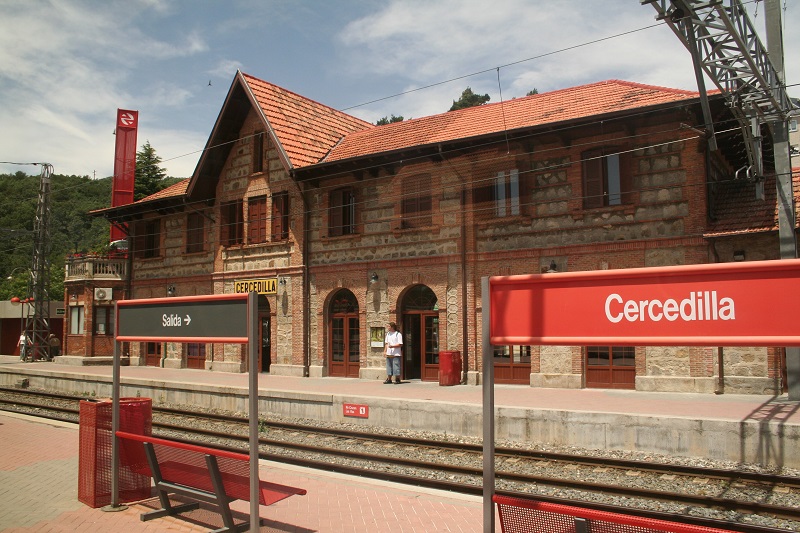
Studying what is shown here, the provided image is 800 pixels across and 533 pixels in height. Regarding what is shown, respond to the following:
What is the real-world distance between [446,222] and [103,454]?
1328 centimetres

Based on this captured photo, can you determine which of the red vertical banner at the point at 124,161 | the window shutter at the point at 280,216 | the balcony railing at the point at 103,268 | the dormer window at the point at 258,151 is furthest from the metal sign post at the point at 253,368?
the red vertical banner at the point at 124,161

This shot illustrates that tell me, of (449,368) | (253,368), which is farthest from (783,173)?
(253,368)

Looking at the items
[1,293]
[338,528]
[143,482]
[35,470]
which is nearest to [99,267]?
[35,470]

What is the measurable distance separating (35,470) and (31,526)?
3369 millimetres

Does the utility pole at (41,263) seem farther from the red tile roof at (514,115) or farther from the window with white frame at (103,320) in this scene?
the red tile roof at (514,115)

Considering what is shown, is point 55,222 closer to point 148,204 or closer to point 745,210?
point 148,204

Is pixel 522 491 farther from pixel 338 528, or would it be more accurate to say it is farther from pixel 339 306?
pixel 339 306

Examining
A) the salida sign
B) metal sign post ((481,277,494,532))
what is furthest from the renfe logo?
metal sign post ((481,277,494,532))

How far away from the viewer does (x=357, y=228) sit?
2166cm

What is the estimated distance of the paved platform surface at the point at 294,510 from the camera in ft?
22.0

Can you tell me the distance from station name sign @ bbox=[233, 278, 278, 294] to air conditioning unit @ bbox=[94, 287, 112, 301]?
333 inches

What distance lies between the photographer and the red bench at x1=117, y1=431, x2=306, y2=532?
6348 mm

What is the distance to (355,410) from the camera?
14.7m

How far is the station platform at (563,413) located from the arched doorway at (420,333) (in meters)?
0.89
